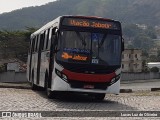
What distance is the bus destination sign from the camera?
17656 millimetres

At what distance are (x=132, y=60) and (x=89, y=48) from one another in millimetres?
109588

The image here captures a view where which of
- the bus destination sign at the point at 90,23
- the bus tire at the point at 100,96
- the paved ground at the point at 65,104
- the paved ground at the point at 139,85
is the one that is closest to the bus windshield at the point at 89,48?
the bus destination sign at the point at 90,23

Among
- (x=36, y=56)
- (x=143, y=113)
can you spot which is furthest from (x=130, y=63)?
(x=143, y=113)

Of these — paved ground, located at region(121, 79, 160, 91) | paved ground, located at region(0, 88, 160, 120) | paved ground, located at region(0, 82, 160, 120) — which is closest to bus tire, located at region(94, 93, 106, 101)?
paved ground, located at region(0, 82, 160, 120)

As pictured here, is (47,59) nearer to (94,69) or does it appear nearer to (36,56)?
(94,69)

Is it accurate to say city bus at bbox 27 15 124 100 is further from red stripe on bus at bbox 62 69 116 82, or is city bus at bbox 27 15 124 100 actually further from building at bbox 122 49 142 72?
building at bbox 122 49 142 72

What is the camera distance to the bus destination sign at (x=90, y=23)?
1766cm

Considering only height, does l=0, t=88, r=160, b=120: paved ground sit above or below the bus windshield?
below

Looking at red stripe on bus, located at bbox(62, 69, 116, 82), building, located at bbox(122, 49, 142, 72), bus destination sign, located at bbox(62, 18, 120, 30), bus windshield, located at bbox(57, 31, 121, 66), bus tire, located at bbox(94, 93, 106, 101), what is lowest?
building, located at bbox(122, 49, 142, 72)

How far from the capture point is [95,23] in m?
18.0

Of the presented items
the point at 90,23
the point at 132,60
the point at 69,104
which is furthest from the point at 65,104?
the point at 132,60

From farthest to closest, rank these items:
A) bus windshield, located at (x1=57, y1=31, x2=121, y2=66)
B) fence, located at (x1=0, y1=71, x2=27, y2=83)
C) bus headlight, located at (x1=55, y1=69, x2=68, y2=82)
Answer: fence, located at (x1=0, y1=71, x2=27, y2=83)
bus windshield, located at (x1=57, y1=31, x2=121, y2=66)
bus headlight, located at (x1=55, y1=69, x2=68, y2=82)

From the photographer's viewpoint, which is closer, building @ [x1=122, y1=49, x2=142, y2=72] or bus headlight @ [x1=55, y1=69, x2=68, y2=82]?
bus headlight @ [x1=55, y1=69, x2=68, y2=82]

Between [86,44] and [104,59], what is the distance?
924mm
